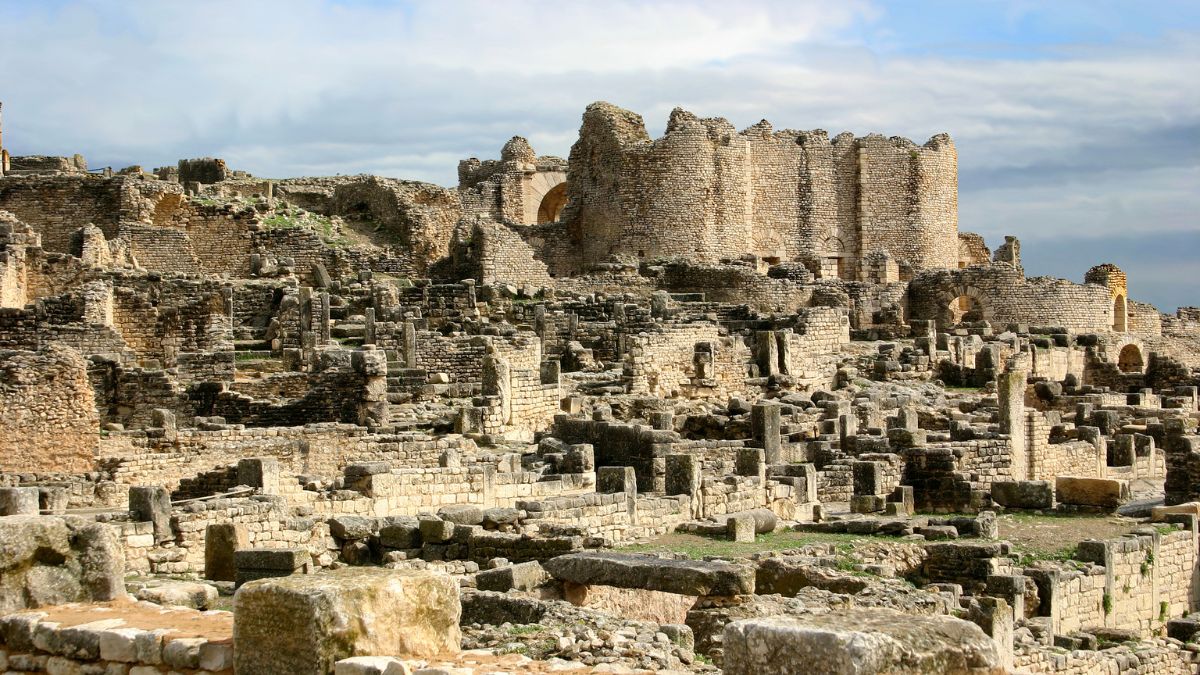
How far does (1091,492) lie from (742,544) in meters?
5.47

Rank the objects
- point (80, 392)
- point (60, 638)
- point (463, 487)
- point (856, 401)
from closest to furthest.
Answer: point (60, 638) < point (463, 487) < point (80, 392) < point (856, 401)

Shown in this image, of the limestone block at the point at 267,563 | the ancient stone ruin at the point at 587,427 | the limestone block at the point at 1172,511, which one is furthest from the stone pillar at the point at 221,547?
the limestone block at the point at 1172,511

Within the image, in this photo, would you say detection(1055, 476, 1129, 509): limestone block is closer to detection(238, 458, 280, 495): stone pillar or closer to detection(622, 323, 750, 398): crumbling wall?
detection(622, 323, 750, 398): crumbling wall

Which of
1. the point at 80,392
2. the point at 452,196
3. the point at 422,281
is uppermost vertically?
the point at 452,196

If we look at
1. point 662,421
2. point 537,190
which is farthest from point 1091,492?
→ point 537,190

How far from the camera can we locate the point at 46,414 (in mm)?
17812

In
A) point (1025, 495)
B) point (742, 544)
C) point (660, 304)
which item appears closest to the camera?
point (742, 544)

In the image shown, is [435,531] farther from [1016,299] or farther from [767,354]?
[1016,299]

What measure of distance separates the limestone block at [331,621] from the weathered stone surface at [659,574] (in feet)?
13.7

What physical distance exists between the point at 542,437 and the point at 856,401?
6.21 m

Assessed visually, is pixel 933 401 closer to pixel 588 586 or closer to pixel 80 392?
pixel 80 392

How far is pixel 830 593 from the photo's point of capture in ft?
40.9

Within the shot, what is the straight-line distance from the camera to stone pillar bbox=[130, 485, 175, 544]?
41.2ft

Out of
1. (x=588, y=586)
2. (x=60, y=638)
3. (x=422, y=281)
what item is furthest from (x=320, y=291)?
(x=60, y=638)
